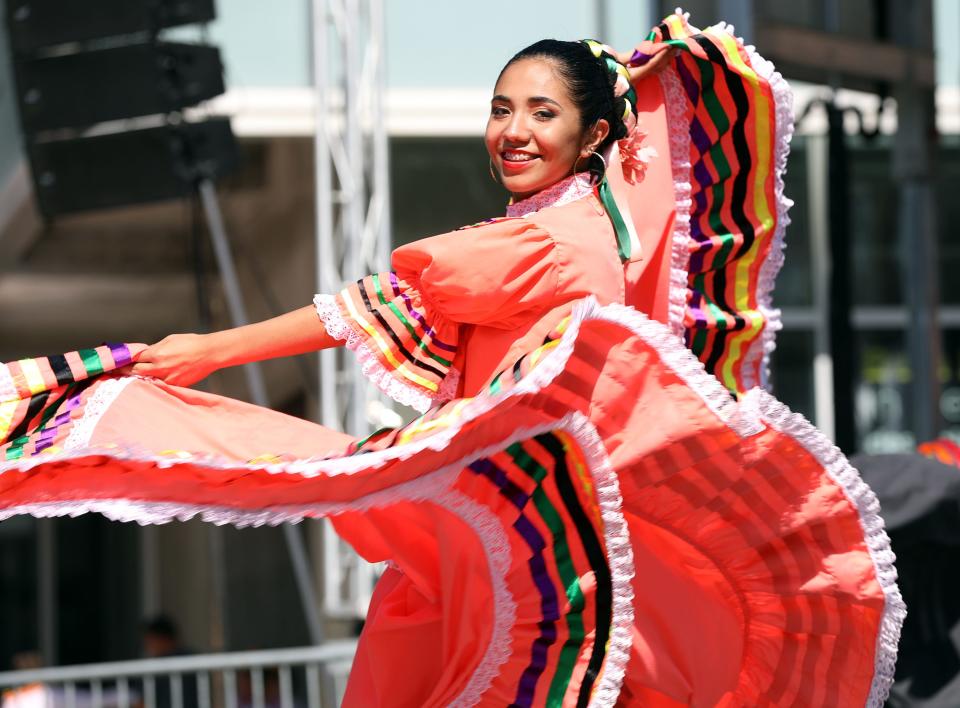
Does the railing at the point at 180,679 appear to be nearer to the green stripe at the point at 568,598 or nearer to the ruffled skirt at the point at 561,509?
the ruffled skirt at the point at 561,509

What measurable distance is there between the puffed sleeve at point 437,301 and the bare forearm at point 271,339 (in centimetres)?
3

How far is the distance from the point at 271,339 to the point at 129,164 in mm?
4221

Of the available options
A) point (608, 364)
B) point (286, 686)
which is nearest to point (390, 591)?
point (608, 364)

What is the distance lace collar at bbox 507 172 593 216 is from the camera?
2617 millimetres

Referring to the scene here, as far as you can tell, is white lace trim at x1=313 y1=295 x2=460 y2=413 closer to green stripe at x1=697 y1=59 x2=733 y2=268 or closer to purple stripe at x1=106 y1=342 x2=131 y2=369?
purple stripe at x1=106 y1=342 x2=131 y2=369

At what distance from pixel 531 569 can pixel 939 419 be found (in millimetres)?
4491

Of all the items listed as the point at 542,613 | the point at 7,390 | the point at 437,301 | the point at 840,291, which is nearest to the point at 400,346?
the point at 437,301

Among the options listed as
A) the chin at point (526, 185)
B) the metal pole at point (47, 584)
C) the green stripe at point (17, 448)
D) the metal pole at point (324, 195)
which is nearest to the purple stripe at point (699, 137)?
the chin at point (526, 185)

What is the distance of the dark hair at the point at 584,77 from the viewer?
2.62 metres

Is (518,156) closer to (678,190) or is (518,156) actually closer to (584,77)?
(584,77)

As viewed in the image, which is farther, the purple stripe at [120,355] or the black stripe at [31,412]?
the purple stripe at [120,355]

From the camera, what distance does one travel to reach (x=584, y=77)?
263cm

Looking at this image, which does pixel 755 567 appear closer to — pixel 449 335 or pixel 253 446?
pixel 449 335

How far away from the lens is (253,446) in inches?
92.1
